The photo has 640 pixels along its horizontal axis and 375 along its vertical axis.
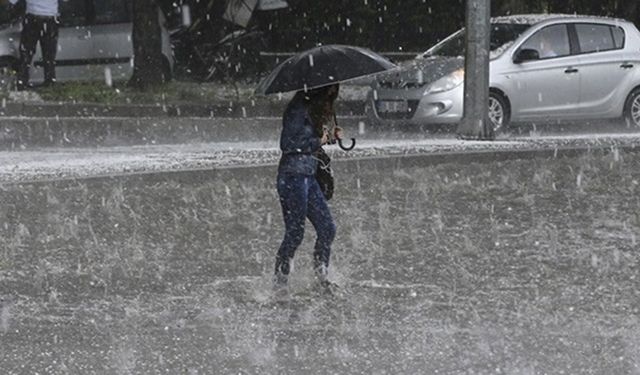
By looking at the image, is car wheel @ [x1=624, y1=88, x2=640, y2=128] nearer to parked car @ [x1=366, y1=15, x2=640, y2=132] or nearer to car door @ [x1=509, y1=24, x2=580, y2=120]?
parked car @ [x1=366, y1=15, x2=640, y2=132]

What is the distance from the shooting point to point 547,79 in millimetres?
20188

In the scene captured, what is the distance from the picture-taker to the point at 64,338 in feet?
27.7

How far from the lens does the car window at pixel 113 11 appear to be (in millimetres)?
24797

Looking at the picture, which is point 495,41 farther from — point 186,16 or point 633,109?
point 186,16

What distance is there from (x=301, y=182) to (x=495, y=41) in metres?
11.4

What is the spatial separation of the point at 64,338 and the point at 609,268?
3.77 metres

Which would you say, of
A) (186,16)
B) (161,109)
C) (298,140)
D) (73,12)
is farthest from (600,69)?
(298,140)

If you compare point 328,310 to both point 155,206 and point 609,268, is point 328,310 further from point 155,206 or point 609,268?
point 155,206

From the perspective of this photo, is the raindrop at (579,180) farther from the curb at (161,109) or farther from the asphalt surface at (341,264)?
the curb at (161,109)

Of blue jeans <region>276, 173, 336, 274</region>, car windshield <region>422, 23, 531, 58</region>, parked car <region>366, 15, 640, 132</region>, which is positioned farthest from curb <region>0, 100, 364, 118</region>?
blue jeans <region>276, 173, 336, 274</region>

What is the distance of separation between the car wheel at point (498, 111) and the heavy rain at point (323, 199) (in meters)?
0.03

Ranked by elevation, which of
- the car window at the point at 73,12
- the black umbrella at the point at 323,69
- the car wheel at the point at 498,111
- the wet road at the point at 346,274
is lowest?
the wet road at the point at 346,274

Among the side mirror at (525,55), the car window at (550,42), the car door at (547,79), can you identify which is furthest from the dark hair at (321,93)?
the car window at (550,42)

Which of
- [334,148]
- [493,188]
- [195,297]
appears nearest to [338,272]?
[195,297]
